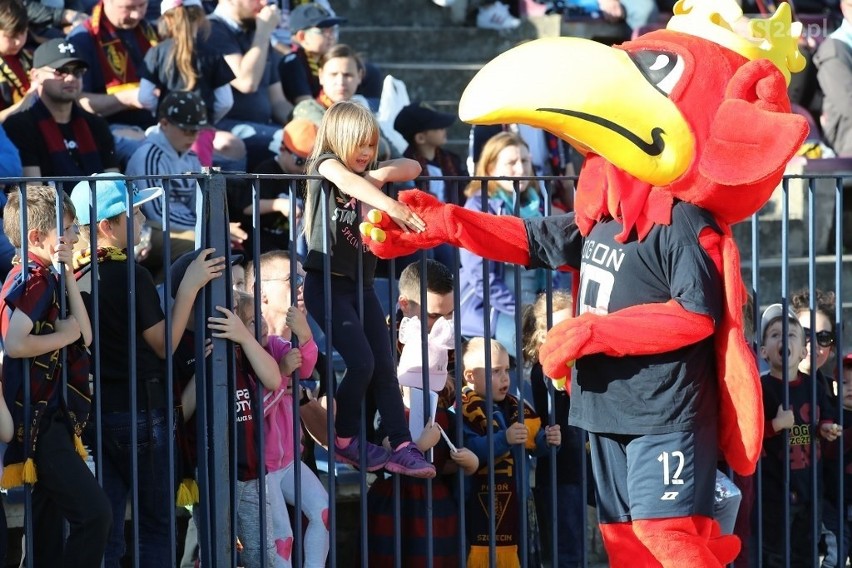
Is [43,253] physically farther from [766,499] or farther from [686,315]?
[766,499]

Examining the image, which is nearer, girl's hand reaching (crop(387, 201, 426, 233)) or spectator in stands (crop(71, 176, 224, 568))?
girl's hand reaching (crop(387, 201, 426, 233))

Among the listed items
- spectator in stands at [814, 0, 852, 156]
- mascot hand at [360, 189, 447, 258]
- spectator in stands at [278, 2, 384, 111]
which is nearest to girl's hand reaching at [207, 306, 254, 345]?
mascot hand at [360, 189, 447, 258]

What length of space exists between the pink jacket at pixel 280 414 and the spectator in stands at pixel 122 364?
1.25 feet

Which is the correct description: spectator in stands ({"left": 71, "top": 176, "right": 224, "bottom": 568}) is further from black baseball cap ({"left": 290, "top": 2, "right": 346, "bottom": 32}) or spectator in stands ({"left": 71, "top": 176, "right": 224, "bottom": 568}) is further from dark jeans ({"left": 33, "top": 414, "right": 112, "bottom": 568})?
black baseball cap ({"left": 290, "top": 2, "right": 346, "bottom": 32})

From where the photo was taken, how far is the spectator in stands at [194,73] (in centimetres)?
754

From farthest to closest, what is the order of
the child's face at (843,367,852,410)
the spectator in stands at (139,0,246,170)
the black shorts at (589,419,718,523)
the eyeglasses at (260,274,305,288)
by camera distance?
the spectator in stands at (139,0,246,170) → the child's face at (843,367,852,410) → the eyeglasses at (260,274,305,288) → the black shorts at (589,419,718,523)

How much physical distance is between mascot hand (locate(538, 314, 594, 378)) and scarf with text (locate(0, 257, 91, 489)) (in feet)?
5.19

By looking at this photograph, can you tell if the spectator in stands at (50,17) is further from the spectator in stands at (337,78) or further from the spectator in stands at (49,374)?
the spectator in stands at (49,374)

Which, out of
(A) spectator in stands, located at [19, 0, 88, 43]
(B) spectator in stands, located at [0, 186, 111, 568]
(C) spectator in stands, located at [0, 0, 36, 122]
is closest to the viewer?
(B) spectator in stands, located at [0, 186, 111, 568]

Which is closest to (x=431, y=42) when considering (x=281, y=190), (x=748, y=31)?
(x=281, y=190)

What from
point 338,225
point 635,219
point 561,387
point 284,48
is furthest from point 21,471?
point 284,48

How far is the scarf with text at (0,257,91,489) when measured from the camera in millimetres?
4695

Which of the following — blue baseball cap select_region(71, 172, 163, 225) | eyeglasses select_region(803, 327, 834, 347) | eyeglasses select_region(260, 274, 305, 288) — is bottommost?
eyeglasses select_region(803, 327, 834, 347)

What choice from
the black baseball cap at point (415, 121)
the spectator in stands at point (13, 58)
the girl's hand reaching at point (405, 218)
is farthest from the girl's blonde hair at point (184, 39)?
the girl's hand reaching at point (405, 218)
